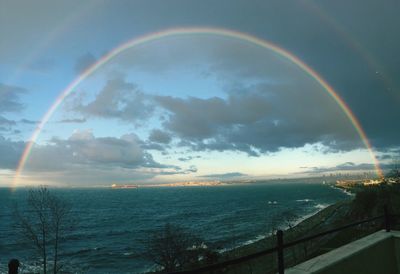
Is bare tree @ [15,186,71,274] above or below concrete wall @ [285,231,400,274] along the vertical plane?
below

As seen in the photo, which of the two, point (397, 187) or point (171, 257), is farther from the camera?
point (397, 187)

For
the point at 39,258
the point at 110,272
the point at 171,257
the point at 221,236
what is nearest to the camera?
the point at 171,257

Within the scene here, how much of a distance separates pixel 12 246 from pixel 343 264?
56.0 m

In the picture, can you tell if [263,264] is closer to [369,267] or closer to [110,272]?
[110,272]

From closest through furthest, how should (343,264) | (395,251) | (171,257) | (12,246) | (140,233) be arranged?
(343,264) < (395,251) < (171,257) < (12,246) < (140,233)

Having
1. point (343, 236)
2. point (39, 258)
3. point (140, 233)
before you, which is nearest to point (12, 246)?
point (39, 258)

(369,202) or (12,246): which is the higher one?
(369,202)

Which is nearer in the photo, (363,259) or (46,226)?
(363,259)

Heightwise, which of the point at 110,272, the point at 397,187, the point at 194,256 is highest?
the point at 397,187

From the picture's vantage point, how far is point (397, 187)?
4875cm

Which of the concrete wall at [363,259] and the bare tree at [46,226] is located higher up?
the concrete wall at [363,259]

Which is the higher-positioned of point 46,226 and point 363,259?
point 363,259

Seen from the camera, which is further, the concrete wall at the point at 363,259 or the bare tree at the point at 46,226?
the bare tree at the point at 46,226

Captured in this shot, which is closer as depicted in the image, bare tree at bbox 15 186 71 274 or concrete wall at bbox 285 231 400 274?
concrete wall at bbox 285 231 400 274
